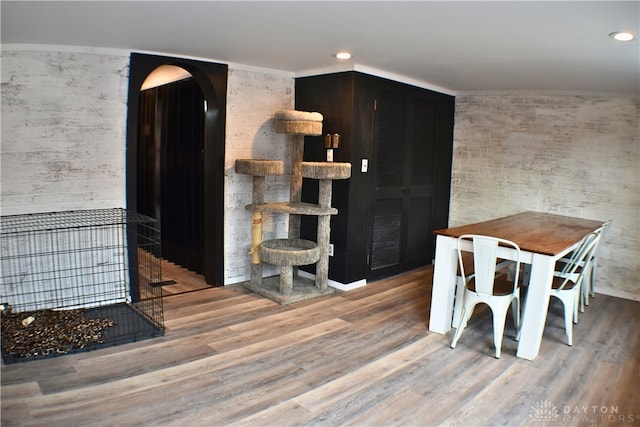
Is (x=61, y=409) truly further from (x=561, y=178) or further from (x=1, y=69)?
(x=561, y=178)

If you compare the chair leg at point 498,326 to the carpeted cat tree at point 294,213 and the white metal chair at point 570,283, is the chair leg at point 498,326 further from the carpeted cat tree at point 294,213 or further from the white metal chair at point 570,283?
the carpeted cat tree at point 294,213

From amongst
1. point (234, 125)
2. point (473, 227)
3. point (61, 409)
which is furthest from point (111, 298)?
point (473, 227)

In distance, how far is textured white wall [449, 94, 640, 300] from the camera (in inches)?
183

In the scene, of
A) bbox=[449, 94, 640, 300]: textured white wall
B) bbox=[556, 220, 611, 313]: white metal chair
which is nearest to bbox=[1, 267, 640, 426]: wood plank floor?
bbox=[556, 220, 611, 313]: white metal chair

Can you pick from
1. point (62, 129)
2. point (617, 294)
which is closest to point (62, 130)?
point (62, 129)

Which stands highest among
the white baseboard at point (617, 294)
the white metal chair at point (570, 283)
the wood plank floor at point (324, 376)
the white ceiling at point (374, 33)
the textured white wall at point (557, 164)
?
the white ceiling at point (374, 33)

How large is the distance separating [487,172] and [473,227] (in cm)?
180

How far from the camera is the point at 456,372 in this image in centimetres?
293

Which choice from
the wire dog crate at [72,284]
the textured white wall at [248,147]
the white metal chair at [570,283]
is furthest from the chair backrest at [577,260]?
the wire dog crate at [72,284]

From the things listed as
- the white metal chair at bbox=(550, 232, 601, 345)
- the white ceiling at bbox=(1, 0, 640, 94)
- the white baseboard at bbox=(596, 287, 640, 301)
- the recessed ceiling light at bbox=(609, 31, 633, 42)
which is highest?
the white ceiling at bbox=(1, 0, 640, 94)

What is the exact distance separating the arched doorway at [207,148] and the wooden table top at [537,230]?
203 centimetres

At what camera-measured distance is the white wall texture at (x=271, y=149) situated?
3.37 meters

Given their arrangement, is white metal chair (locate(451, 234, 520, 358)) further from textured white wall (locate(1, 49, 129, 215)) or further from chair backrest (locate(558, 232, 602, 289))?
textured white wall (locate(1, 49, 129, 215))

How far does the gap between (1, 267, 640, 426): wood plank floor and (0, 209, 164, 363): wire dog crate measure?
0.17 m
